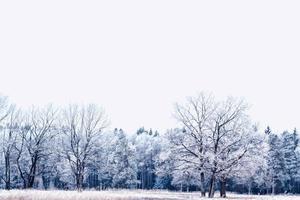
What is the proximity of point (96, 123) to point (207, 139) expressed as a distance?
19095mm

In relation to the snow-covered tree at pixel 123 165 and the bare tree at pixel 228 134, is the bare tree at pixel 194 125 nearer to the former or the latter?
the bare tree at pixel 228 134

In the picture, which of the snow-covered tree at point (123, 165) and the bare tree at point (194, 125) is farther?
the snow-covered tree at point (123, 165)

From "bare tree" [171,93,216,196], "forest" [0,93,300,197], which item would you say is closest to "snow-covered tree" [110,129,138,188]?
"forest" [0,93,300,197]

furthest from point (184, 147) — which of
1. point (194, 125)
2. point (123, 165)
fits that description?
point (123, 165)

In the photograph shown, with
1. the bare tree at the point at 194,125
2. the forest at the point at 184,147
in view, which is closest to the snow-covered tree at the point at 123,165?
the forest at the point at 184,147

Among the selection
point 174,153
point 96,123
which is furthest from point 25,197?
point 96,123

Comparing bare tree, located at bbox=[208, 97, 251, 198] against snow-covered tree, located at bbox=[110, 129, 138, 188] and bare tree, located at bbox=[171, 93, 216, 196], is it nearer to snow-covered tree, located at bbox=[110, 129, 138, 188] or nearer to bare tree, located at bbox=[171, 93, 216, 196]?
bare tree, located at bbox=[171, 93, 216, 196]

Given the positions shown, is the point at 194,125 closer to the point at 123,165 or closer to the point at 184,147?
the point at 184,147

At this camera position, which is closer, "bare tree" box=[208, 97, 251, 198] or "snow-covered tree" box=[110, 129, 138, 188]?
"bare tree" box=[208, 97, 251, 198]

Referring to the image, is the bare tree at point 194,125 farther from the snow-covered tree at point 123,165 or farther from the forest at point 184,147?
the snow-covered tree at point 123,165

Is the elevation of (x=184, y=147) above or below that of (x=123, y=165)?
above

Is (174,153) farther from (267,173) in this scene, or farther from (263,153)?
(267,173)

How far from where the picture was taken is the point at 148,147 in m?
116

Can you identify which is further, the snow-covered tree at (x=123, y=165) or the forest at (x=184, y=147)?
the snow-covered tree at (x=123, y=165)
